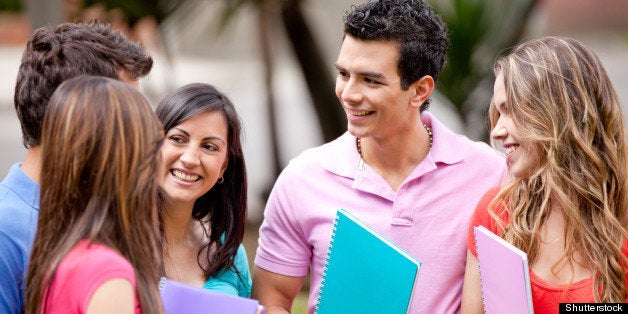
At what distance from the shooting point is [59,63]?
239 cm

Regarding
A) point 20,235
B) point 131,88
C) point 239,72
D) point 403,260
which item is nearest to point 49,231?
point 20,235

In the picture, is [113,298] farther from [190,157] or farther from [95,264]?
[190,157]

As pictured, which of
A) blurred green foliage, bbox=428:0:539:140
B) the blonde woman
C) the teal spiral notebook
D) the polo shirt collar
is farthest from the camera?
blurred green foliage, bbox=428:0:539:140

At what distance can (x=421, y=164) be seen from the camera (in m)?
3.19

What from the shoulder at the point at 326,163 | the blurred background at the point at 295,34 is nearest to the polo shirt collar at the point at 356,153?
the shoulder at the point at 326,163

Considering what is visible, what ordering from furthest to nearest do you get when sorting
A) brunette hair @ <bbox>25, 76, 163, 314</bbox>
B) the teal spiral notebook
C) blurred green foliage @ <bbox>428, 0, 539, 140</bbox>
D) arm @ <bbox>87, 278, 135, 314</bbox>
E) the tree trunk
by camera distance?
the tree trunk
blurred green foliage @ <bbox>428, 0, 539, 140</bbox>
the teal spiral notebook
brunette hair @ <bbox>25, 76, 163, 314</bbox>
arm @ <bbox>87, 278, 135, 314</bbox>

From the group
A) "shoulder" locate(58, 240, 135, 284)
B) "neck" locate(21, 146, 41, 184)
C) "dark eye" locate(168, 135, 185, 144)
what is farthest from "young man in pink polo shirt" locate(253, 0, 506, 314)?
"shoulder" locate(58, 240, 135, 284)

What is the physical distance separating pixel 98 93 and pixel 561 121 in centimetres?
130

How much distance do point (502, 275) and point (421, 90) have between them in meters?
0.95

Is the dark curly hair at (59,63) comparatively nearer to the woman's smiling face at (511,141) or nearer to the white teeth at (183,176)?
the white teeth at (183,176)

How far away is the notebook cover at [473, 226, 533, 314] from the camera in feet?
7.89

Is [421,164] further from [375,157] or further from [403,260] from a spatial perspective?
[403,260]

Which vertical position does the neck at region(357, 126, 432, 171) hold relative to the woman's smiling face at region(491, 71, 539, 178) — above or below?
below

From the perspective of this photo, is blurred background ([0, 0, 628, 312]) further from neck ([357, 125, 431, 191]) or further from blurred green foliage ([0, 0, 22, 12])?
neck ([357, 125, 431, 191])
